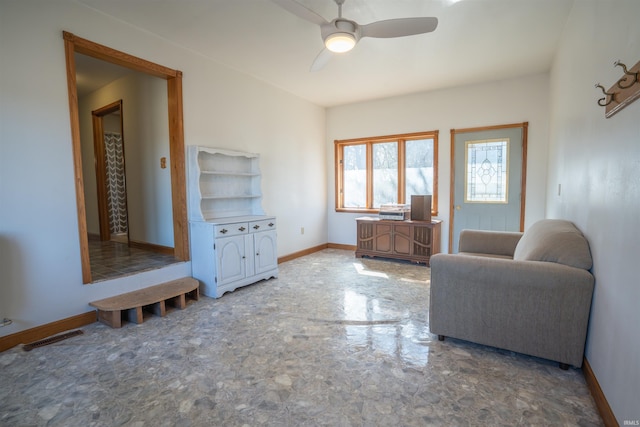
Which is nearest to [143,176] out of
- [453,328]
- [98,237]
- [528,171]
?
[98,237]

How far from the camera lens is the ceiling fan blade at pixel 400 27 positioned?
2121 mm

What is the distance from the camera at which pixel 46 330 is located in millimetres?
2395

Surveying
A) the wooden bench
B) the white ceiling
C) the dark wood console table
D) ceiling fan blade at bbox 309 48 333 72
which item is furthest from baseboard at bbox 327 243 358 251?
ceiling fan blade at bbox 309 48 333 72

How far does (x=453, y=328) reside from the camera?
2.21m

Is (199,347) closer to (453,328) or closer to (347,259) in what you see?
(453,328)

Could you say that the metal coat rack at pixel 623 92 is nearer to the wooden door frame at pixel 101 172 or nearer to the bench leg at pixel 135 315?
the bench leg at pixel 135 315

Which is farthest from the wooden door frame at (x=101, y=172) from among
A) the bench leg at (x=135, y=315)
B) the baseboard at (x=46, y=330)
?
the bench leg at (x=135, y=315)

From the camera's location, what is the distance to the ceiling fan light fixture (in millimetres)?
2240

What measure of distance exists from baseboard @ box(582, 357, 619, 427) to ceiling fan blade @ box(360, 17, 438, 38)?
233cm

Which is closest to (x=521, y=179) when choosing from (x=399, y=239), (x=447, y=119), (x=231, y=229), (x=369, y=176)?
(x=447, y=119)

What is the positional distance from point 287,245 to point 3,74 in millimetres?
3543

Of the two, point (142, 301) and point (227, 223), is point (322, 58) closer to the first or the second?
point (227, 223)

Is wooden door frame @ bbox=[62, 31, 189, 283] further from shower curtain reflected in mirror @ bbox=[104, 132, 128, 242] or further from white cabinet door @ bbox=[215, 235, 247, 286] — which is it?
shower curtain reflected in mirror @ bbox=[104, 132, 128, 242]

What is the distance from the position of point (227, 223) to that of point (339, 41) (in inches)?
79.9
